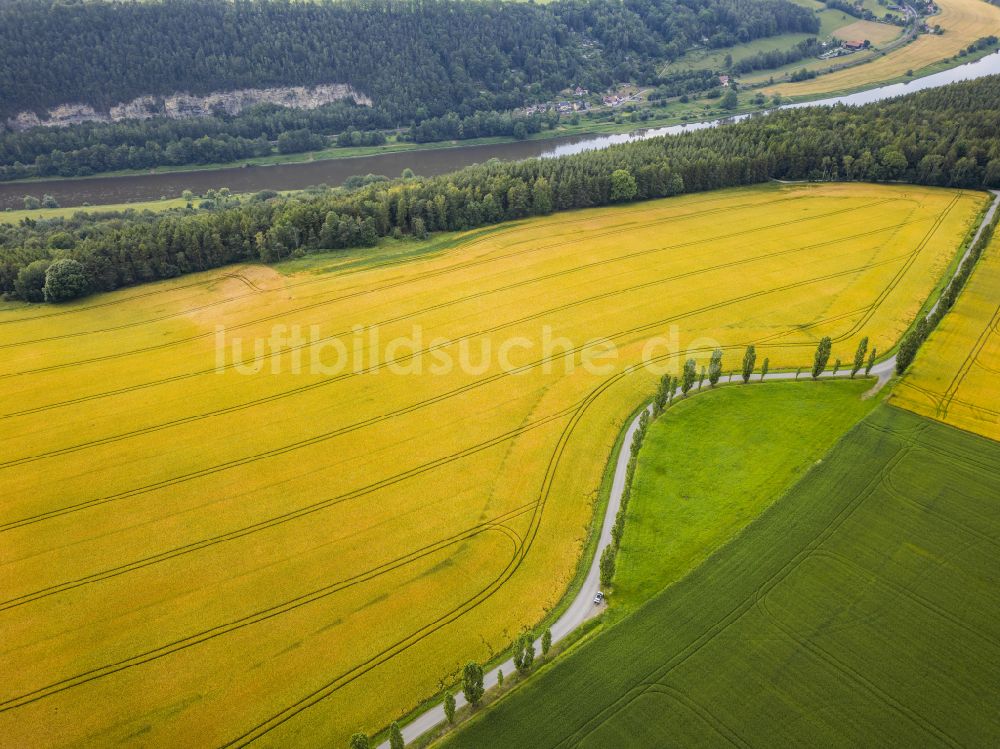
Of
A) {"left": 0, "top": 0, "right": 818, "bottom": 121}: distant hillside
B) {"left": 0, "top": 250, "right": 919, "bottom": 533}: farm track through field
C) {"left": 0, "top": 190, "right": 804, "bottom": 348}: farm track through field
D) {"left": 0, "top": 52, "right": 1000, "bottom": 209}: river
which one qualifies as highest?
{"left": 0, "top": 0, "right": 818, "bottom": 121}: distant hillside

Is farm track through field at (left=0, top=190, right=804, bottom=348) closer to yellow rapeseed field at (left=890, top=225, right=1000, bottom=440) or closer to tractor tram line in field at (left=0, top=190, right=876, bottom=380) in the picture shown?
tractor tram line in field at (left=0, top=190, right=876, bottom=380)

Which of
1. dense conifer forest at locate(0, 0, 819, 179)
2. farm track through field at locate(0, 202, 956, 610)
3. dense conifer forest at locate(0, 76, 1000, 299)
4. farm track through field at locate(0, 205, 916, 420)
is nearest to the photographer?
farm track through field at locate(0, 202, 956, 610)

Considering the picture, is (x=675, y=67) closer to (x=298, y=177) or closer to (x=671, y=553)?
(x=298, y=177)

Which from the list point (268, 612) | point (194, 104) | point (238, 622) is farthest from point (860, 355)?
point (194, 104)

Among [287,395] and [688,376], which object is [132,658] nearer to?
[287,395]

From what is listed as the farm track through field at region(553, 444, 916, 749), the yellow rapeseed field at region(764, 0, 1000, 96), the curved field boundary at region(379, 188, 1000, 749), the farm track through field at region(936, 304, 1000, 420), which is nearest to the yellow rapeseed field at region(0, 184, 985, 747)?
the curved field boundary at region(379, 188, 1000, 749)

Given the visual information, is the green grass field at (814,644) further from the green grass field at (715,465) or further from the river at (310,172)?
the river at (310,172)

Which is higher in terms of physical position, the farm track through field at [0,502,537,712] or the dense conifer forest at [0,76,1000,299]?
the dense conifer forest at [0,76,1000,299]

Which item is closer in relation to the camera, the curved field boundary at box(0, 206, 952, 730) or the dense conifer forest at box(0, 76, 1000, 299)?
the curved field boundary at box(0, 206, 952, 730)
